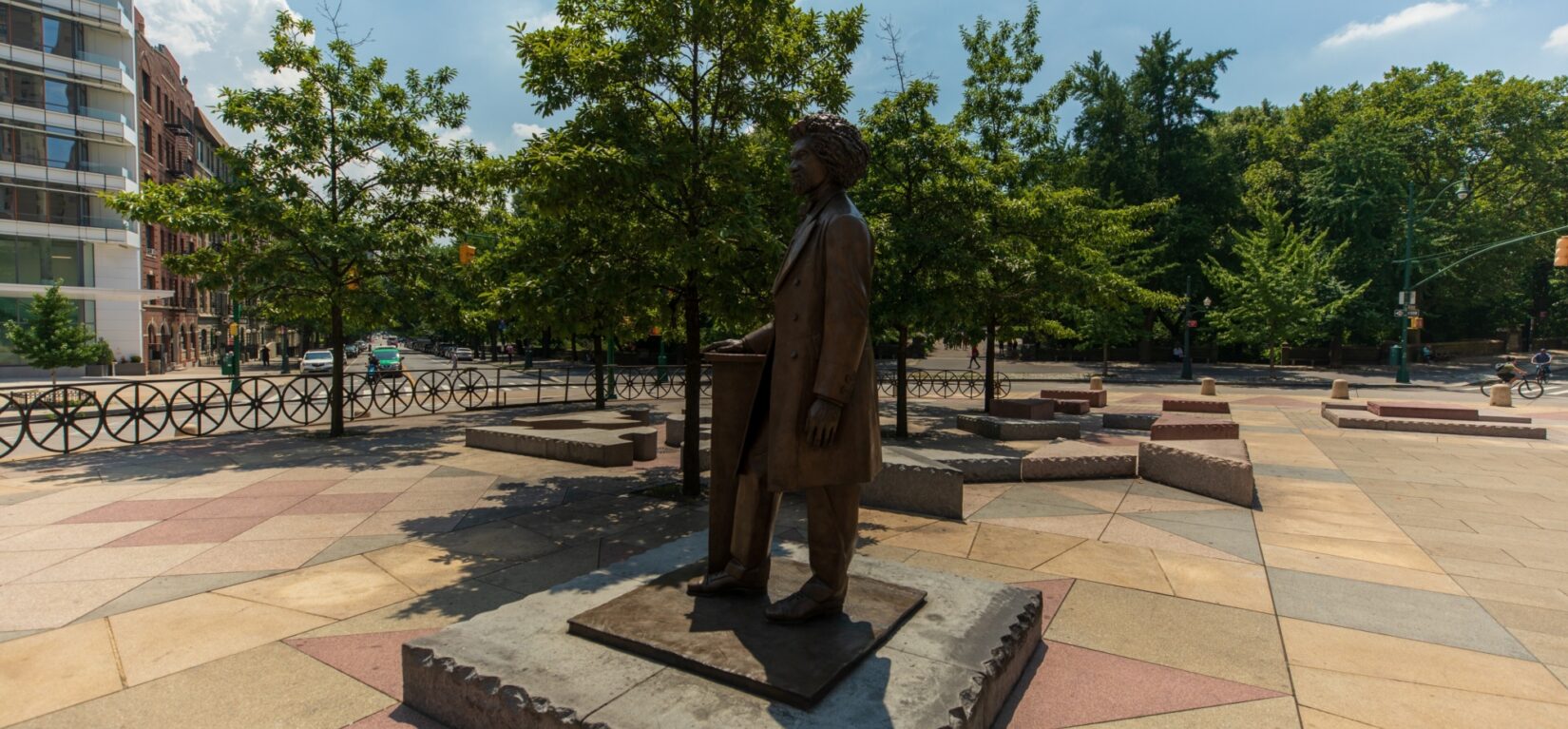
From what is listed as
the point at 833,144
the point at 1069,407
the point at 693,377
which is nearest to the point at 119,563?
the point at 693,377

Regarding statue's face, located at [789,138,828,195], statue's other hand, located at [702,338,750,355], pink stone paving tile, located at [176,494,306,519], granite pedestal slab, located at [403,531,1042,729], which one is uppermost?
statue's face, located at [789,138,828,195]

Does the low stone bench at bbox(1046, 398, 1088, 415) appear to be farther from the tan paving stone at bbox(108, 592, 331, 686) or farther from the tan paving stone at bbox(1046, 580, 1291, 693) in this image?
the tan paving stone at bbox(108, 592, 331, 686)

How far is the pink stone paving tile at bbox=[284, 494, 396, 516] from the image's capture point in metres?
7.29

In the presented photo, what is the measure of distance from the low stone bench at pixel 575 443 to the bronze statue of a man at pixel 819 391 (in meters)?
6.79

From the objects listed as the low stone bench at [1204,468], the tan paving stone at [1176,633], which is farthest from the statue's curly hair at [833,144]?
the low stone bench at [1204,468]

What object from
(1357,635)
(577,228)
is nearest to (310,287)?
(577,228)

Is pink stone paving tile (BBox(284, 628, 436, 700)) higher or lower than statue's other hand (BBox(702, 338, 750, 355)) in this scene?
lower

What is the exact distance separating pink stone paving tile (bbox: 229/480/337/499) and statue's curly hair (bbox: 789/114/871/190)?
7.43 metres

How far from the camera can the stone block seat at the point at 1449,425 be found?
533 inches

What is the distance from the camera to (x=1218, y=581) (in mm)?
5352

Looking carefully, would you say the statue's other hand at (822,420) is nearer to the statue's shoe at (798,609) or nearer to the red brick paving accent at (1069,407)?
the statue's shoe at (798,609)

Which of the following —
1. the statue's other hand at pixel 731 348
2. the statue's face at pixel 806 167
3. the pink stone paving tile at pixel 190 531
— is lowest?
the pink stone paving tile at pixel 190 531

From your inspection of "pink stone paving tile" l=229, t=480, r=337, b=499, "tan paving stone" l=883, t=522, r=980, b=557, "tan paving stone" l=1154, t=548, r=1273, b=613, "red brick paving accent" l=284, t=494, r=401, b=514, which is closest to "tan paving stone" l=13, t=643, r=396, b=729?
"red brick paving accent" l=284, t=494, r=401, b=514

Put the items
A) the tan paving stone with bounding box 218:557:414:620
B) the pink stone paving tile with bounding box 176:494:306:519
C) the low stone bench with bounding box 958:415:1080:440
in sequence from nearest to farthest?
1. the tan paving stone with bounding box 218:557:414:620
2. the pink stone paving tile with bounding box 176:494:306:519
3. the low stone bench with bounding box 958:415:1080:440
